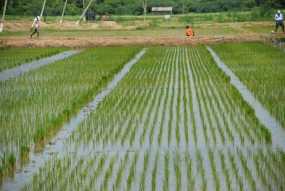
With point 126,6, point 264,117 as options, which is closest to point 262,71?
point 264,117

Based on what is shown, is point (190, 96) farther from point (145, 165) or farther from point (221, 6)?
point (221, 6)

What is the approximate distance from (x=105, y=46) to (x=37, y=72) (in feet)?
30.2

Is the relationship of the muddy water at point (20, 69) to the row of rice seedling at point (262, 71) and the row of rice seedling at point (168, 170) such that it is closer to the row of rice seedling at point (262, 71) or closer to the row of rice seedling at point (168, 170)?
the row of rice seedling at point (262, 71)

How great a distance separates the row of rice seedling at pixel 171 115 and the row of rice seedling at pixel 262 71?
37 centimetres

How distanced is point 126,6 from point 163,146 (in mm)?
49434

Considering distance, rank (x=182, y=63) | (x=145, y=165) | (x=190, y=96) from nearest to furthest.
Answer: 1. (x=145, y=165)
2. (x=190, y=96)
3. (x=182, y=63)

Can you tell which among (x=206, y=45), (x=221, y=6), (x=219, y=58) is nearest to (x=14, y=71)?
(x=219, y=58)

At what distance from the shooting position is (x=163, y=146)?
21.3 ft

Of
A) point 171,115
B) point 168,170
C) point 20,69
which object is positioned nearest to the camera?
point 168,170

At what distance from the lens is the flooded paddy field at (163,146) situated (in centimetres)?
521

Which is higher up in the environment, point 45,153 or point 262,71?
point 45,153

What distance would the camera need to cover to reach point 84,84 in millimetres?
11164

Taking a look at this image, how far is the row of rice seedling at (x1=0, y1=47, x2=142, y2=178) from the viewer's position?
22.5 ft

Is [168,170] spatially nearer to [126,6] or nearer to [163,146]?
[163,146]
